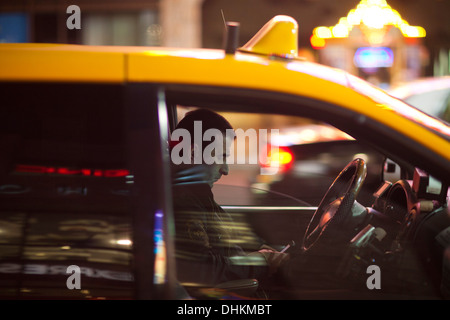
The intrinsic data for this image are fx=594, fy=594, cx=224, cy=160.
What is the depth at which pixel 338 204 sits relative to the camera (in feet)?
7.22

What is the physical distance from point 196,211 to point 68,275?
51 cm

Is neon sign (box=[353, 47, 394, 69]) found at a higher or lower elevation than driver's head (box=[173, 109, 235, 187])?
higher

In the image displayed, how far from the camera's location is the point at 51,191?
1.51m


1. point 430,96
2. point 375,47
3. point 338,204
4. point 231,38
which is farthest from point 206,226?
point 375,47

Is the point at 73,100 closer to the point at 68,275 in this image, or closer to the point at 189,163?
the point at 68,275

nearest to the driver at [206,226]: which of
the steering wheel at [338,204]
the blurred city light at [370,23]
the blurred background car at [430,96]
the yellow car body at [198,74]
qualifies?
the steering wheel at [338,204]

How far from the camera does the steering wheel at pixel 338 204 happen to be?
2.09 meters

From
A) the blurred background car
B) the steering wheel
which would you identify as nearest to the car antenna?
the steering wheel

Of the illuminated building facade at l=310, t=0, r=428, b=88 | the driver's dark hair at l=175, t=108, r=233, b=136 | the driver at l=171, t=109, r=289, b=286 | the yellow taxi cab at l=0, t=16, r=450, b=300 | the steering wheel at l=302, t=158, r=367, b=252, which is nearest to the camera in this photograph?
the yellow taxi cab at l=0, t=16, r=450, b=300

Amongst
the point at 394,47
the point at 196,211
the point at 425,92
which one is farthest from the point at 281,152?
the point at 394,47

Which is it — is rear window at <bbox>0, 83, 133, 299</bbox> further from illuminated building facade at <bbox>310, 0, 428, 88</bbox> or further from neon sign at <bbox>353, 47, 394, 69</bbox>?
neon sign at <bbox>353, 47, 394, 69</bbox>

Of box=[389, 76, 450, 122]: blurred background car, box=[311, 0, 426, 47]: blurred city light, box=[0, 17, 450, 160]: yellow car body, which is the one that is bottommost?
box=[0, 17, 450, 160]: yellow car body

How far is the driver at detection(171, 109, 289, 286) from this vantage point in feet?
5.19

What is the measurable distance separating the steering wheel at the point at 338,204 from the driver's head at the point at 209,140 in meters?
0.41
